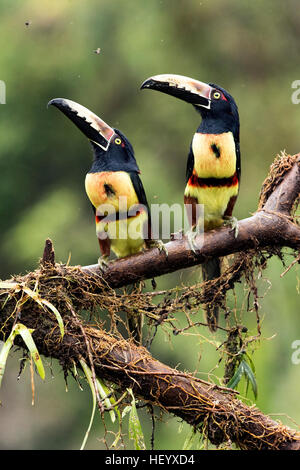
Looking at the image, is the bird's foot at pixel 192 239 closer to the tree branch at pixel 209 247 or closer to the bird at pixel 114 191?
the tree branch at pixel 209 247

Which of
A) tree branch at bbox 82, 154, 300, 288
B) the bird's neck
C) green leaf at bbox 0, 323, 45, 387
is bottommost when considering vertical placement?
green leaf at bbox 0, 323, 45, 387

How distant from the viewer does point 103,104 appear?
10273 millimetres

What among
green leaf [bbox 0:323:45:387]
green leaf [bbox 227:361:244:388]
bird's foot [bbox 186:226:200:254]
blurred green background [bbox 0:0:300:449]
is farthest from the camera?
blurred green background [bbox 0:0:300:449]

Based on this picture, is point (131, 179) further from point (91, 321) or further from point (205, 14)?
point (205, 14)

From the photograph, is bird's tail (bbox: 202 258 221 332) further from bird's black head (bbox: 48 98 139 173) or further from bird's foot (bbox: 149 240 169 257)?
bird's black head (bbox: 48 98 139 173)

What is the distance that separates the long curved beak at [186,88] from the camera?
12.2ft

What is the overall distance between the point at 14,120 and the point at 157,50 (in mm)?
2214

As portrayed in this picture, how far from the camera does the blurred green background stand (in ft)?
31.4

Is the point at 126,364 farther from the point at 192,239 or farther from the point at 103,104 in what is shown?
the point at 103,104

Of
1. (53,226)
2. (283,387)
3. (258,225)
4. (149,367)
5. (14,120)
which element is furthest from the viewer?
(14,120)

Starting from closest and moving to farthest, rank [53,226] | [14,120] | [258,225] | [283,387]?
[258,225] → [283,387] → [53,226] → [14,120]

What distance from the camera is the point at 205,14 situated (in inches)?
420

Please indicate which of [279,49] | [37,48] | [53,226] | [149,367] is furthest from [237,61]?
[149,367]

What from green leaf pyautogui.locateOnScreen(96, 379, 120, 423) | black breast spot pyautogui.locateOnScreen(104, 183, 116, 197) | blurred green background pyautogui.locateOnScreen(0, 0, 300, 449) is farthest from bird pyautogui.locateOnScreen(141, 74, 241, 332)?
blurred green background pyautogui.locateOnScreen(0, 0, 300, 449)
